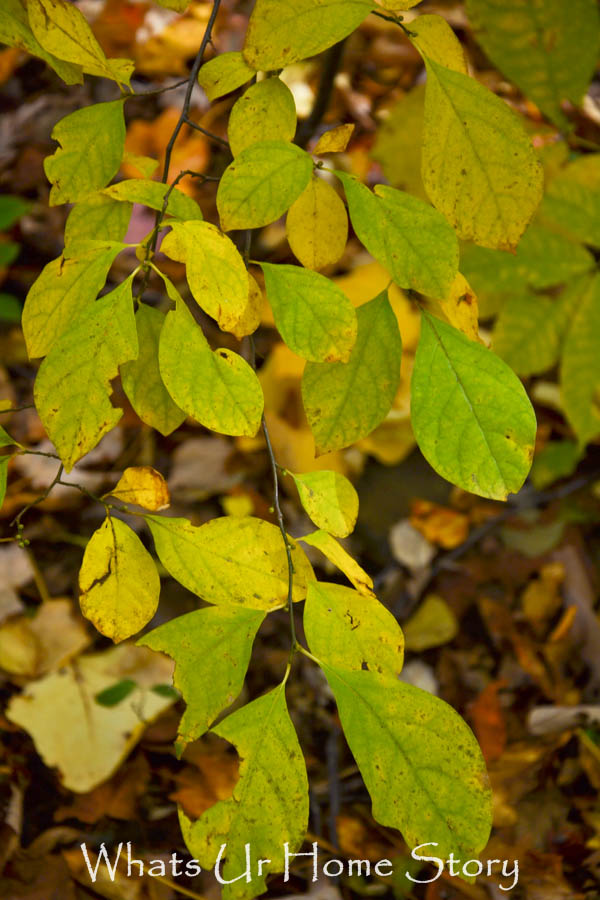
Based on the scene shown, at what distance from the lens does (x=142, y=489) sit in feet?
2.03

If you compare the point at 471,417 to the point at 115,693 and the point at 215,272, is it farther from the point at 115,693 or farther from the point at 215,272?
the point at 115,693

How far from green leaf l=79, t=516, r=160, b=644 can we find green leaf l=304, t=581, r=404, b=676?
0.13m

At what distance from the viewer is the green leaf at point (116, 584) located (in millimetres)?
572

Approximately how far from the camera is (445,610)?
156 cm

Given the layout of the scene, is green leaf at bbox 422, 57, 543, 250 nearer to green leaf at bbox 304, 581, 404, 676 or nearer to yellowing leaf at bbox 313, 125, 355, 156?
yellowing leaf at bbox 313, 125, 355, 156

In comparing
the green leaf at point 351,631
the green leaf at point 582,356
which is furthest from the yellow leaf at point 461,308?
the green leaf at point 582,356

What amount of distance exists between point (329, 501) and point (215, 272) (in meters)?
0.21

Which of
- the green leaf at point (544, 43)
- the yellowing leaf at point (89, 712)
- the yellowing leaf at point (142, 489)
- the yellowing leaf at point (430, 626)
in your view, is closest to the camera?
the yellowing leaf at point (142, 489)

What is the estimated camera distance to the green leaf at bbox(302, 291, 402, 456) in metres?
0.65

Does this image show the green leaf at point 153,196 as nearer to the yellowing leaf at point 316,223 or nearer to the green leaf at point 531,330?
the yellowing leaf at point 316,223

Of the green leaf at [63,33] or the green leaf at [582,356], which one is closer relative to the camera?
the green leaf at [63,33]

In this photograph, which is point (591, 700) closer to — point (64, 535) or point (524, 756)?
point (524, 756)

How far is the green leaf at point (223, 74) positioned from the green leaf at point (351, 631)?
414 millimetres

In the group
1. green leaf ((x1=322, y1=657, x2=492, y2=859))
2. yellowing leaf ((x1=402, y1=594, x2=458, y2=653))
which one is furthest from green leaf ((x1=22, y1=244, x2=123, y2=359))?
yellowing leaf ((x1=402, y1=594, x2=458, y2=653))
